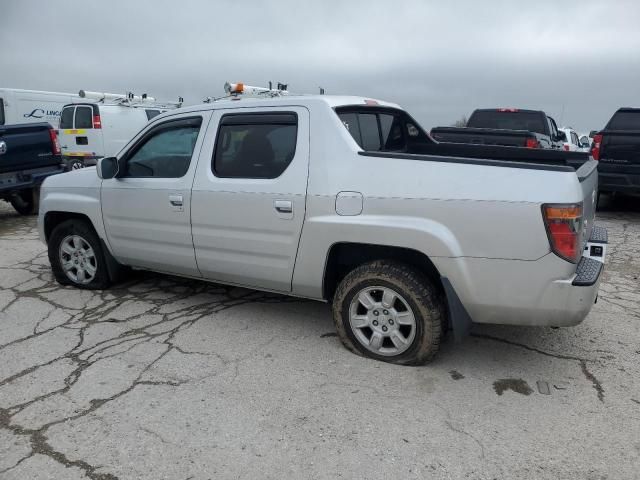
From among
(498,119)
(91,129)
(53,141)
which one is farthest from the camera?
(91,129)

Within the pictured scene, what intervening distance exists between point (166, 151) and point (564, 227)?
3078mm

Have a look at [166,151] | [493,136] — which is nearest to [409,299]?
[166,151]

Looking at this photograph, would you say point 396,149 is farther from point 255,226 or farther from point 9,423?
point 9,423

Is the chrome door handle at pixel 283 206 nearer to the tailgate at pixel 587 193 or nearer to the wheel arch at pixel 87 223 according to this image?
the tailgate at pixel 587 193

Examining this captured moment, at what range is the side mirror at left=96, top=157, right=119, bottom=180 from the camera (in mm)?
4266

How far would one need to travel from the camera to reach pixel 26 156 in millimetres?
8484

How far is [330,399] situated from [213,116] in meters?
2.32

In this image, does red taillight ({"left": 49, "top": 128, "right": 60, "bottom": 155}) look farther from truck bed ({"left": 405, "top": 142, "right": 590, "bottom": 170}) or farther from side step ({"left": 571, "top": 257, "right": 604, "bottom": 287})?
side step ({"left": 571, "top": 257, "right": 604, "bottom": 287})

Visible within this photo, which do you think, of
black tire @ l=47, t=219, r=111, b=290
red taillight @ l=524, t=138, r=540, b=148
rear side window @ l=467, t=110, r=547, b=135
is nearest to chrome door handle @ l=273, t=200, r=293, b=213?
black tire @ l=47, t=219, r=111, b=290

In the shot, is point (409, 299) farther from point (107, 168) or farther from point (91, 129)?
point (91, 129)

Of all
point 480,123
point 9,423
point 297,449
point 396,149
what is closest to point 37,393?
point 9,423

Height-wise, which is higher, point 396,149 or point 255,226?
point 396,149

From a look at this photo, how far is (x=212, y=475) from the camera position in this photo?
242 centimetres

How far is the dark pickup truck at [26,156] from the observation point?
823cm
